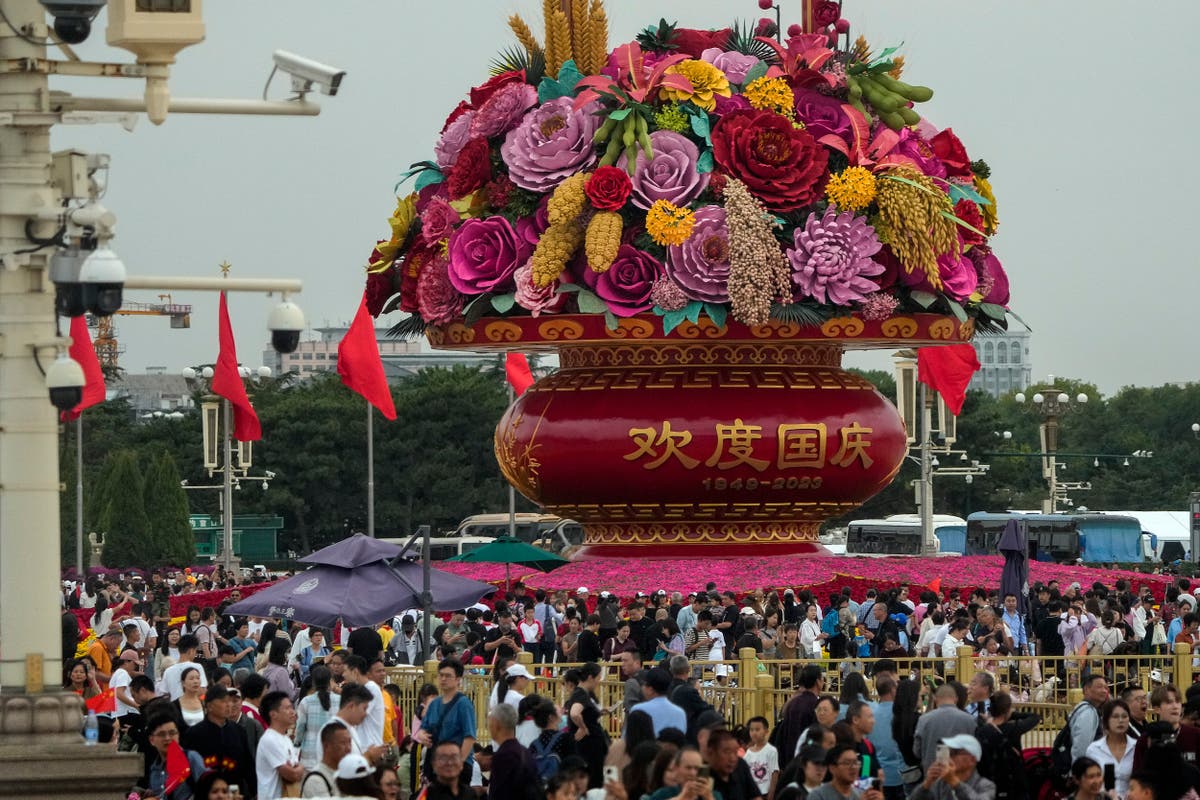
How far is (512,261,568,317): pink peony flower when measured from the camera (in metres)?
29.1

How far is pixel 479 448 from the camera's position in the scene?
80125 millimetres

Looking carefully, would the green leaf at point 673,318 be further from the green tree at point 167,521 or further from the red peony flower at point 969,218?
the green tree at point 167,521

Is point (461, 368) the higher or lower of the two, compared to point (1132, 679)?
higher

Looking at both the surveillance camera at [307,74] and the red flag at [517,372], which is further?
the red flag at [517,372]

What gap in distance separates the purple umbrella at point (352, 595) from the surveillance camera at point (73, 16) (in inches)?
450

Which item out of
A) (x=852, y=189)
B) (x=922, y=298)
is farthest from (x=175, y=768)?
(x=922, y=298)

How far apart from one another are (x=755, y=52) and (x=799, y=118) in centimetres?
152

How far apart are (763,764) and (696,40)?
17.9 m

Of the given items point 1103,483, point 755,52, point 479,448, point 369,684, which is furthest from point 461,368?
point 369,684

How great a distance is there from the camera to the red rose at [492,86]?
100.0 ft

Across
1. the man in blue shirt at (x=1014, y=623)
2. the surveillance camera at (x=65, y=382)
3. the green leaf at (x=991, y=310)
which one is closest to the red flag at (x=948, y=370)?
the green leaf at (x=991, y=310)

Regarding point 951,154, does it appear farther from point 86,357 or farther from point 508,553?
point 86,357

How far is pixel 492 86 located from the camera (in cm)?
3066

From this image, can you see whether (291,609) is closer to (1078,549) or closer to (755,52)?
(755,52)
